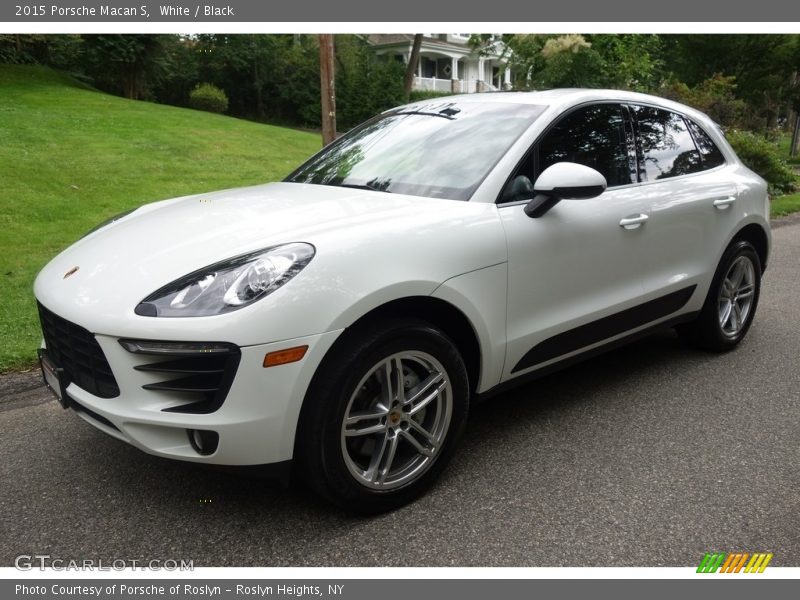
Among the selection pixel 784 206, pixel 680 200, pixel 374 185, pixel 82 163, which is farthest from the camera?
pixel 784 206

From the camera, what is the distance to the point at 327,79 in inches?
258

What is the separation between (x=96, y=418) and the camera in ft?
8.21

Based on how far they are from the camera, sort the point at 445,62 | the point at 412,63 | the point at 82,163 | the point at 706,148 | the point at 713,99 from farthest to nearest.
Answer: the point at 445,62 → the point at 412,63 → the point at 713,99 → the point at 82,163 → the point at 706,148

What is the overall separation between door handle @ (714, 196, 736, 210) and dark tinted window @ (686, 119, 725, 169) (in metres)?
0.24

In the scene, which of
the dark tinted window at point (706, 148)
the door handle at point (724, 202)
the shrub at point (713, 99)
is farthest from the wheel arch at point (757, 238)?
the shrub at point (713, 99)

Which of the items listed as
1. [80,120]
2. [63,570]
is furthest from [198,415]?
[80,120]

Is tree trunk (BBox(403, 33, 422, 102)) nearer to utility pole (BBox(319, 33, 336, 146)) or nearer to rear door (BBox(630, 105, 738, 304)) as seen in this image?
utility pole (BBox(319, 33, 336, 146))

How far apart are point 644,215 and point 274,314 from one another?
2.23 m

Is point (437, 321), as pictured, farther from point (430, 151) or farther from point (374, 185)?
point (430, 151)

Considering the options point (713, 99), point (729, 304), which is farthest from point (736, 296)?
point (713, 99)

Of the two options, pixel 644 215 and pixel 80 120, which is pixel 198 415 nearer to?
pixel 644 215

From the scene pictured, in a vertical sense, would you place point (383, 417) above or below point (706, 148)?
below

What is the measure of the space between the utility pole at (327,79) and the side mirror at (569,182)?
3882 mm

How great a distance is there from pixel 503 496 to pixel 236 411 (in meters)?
1.22
